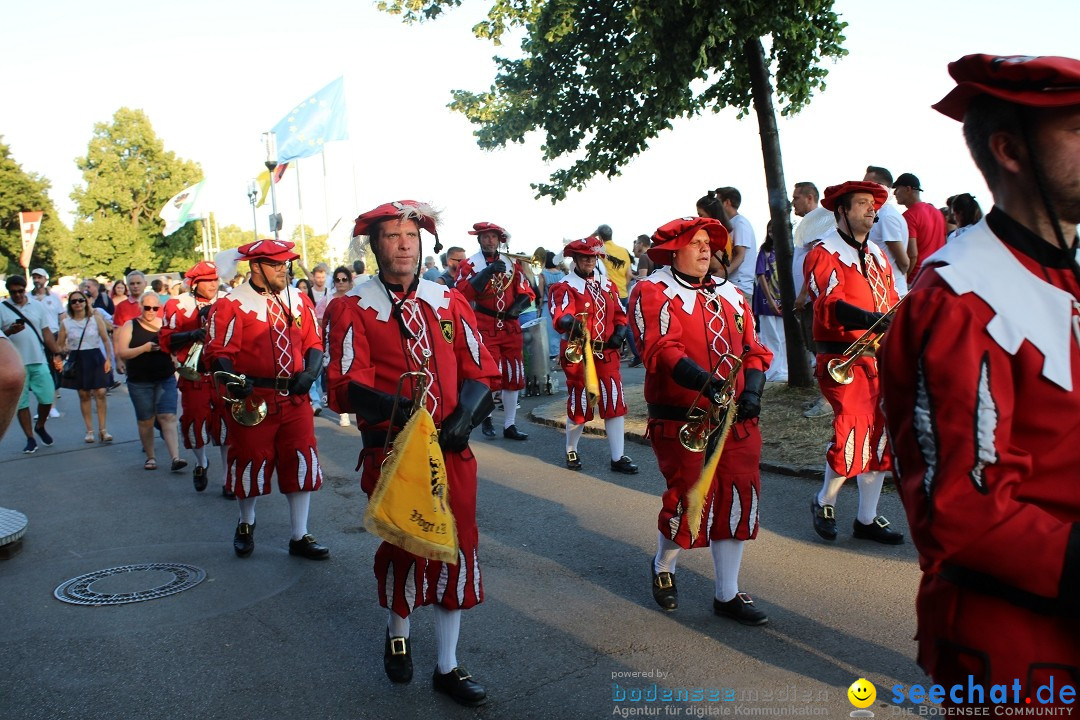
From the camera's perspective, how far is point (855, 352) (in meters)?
5.86

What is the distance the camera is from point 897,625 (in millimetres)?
4805

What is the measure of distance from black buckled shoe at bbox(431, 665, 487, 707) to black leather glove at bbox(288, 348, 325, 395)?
2776 millimetres

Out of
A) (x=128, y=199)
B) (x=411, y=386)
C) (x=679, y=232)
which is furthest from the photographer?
(x=128, y=199)

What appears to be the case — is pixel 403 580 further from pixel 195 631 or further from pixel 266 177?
pixel 266 177


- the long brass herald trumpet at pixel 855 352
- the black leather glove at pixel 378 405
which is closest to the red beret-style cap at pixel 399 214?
the black leather glove at pixel 378 405

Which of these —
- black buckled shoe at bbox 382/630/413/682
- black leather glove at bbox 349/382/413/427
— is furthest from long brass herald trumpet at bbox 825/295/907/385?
black buckled shoe at bbox 382/630/413/682

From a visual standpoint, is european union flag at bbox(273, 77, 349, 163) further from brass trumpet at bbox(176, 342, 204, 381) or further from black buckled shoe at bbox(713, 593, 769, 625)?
black buckled shoe at bbox(713, 593, 769, 625)

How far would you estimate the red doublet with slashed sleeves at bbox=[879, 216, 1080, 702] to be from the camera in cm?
182

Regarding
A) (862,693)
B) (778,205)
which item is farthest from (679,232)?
(778,205)

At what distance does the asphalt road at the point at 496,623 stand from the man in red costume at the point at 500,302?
3.11 meters

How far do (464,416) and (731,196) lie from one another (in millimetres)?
6951

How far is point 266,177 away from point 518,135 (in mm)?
17544

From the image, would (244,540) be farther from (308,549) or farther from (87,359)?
(87,359)

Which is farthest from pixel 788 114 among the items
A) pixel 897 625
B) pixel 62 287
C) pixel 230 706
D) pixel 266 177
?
pixel 62 287
